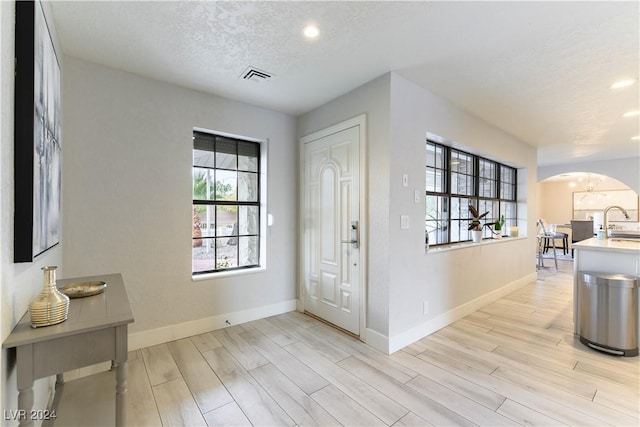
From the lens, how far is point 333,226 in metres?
3.21

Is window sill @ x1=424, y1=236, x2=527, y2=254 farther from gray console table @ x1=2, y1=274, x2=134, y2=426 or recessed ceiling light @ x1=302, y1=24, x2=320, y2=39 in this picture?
gray console table @ x1=2, y1=274, x2=134, y2=426

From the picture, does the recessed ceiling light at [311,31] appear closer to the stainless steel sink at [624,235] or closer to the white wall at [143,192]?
the white wall at [143,192]

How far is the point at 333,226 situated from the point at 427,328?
1468 mm

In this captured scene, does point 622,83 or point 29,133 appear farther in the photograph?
point 622,83

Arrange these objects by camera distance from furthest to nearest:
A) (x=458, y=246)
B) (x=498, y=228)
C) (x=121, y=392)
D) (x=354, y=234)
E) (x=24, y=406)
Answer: (x=498, y=228)
(x=458, y=246)
(x=354, y=234)
(x=121, y=392)
(x=24, y=406)

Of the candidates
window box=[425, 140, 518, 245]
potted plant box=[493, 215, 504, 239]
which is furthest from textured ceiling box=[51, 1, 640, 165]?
Result: potted plant box=[493, 215, 504, 239]

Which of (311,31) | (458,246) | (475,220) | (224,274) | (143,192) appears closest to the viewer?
(311,31)

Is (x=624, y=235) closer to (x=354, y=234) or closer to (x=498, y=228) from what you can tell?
(x=498, y=228)

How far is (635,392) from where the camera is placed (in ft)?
6.57

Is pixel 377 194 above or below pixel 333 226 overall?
above

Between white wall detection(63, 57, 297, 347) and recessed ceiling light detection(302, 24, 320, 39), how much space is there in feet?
4.92

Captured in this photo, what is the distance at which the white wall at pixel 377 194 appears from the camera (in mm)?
2615

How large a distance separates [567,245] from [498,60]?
10.1 meters

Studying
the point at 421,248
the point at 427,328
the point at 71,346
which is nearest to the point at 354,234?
the point at 421,248
